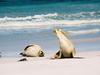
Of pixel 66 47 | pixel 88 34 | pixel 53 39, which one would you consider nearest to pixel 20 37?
pixel 53 39

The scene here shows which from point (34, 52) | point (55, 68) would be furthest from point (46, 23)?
point (55, 68)

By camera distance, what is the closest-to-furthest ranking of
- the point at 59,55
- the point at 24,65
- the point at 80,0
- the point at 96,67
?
the point at 96,67 < the point at 24,65 < the point at 59,55 < the point at 80,0

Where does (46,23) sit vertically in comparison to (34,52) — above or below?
above

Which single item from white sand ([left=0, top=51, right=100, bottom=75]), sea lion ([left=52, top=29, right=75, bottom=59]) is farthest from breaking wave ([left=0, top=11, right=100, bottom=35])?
white sand ([left=0, top=51, right=100, bottom=75])

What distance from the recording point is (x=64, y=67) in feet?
19.7

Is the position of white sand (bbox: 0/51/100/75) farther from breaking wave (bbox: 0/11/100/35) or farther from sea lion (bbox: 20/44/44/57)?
breaking wave (bbox: 0/11/100/35)

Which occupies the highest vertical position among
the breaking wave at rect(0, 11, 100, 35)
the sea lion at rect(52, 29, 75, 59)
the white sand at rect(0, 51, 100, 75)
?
the breaking wave at rect(0, 11, 100, 35)

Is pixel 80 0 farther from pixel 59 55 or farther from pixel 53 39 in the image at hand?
pixel 59 55

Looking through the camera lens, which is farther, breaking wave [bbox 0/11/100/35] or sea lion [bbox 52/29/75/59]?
breaking wave [bbox 0/11/100/35]

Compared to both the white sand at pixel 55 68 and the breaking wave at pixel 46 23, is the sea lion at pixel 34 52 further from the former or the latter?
the breaking wave at pixel 46 23

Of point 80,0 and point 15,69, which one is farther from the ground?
point 80,0

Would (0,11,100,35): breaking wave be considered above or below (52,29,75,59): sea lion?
above

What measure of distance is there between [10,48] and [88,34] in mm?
3396

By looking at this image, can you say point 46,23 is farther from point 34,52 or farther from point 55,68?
point 55,68
